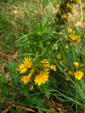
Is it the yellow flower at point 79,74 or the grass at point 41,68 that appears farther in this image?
the yellow flower at point 79,74

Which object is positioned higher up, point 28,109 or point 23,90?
point 23,90

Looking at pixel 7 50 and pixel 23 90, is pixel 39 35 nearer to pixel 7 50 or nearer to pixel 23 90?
pixel 23 90

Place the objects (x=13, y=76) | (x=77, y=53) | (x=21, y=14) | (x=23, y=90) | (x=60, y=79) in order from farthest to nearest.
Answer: (x=21, y=14) < (x=77, y=53) < (x=60, y=79) < (x=13, y=76) < (x=23, y=90)

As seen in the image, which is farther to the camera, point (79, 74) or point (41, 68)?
point (79, 74)

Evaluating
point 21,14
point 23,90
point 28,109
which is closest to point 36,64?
point 23,90

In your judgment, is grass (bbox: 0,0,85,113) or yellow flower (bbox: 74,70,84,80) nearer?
grass (bbox: 0,0,85,113)

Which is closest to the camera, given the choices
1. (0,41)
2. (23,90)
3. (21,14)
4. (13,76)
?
(23,90)

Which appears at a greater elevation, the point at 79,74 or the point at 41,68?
the point at 41,68

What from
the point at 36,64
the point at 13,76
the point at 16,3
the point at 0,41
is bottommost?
the point at 13,76
